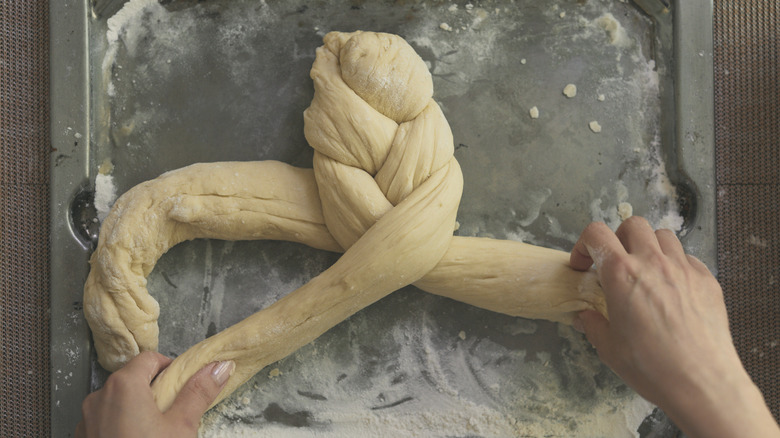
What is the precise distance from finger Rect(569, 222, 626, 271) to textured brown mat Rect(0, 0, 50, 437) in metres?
1.37

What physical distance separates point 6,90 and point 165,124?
1.44 feet

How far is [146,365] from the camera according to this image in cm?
133

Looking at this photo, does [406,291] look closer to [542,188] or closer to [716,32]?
[542,188]

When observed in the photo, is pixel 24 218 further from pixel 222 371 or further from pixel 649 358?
pixel 649 358

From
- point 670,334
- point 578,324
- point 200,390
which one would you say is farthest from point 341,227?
point 670,334

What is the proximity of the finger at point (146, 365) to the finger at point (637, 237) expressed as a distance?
1.14 m

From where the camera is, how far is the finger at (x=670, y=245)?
4.08ft

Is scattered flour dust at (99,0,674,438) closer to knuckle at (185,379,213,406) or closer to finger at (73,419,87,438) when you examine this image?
knuckle at (185,379,213,406)

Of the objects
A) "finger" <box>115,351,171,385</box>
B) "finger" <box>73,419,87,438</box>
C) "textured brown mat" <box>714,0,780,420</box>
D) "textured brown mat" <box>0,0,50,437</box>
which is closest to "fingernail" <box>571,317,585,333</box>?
"textured brown mat" <box>714,0,780,420</box>

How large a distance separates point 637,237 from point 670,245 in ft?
0.28

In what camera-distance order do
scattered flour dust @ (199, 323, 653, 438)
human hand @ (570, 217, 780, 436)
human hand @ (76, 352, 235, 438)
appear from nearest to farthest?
human hand @ (570, 217, 780, 436) → human hand @ (76, 352, 235, 438) → scattered flour dust @ (199, 323, 653, 438)

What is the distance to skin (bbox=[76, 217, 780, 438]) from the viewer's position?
1.03 m

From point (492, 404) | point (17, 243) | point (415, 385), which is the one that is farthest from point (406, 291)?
point (17, 243)

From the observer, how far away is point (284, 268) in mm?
1471
